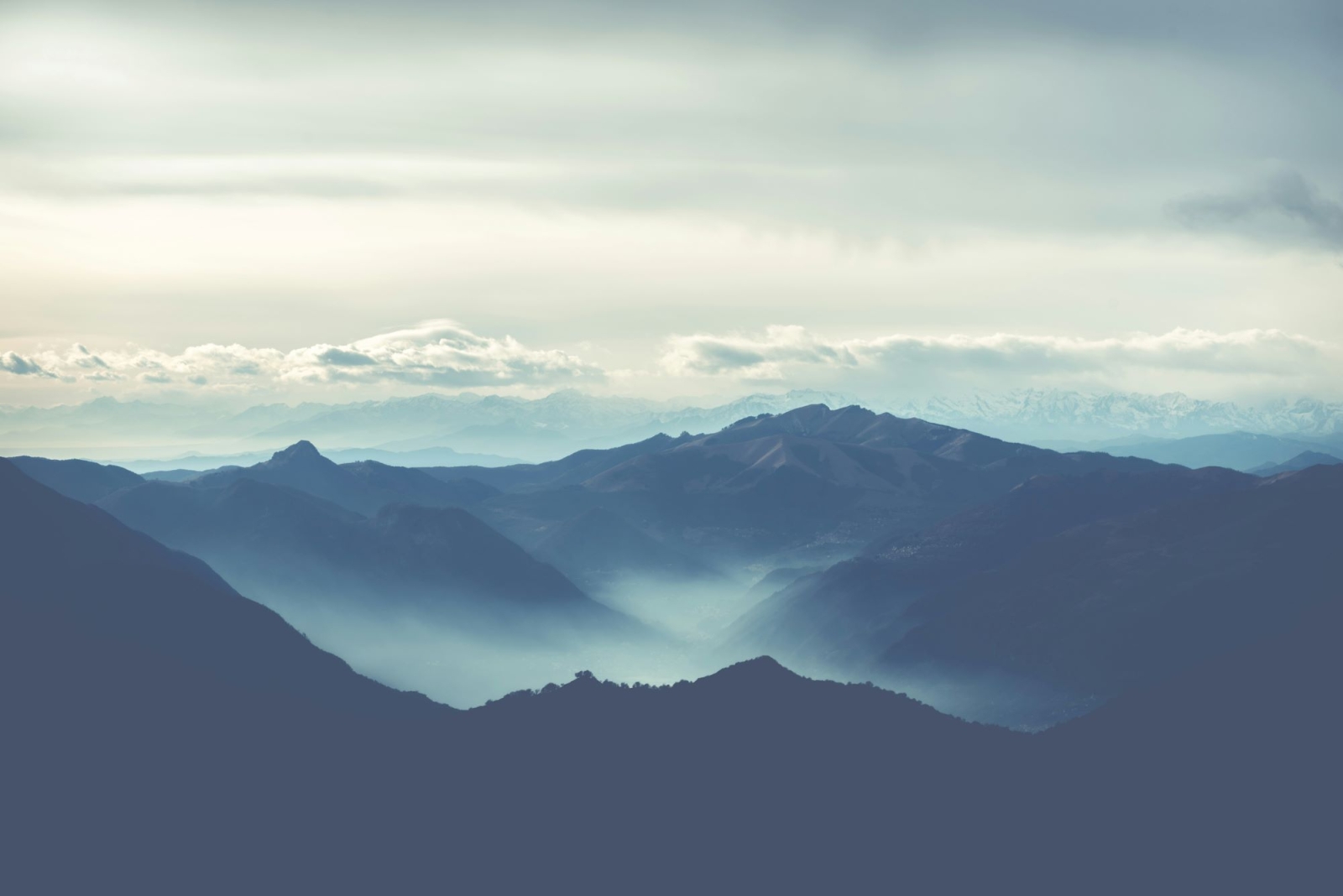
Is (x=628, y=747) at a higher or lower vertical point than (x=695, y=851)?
higher

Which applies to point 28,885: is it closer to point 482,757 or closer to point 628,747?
point 482,757

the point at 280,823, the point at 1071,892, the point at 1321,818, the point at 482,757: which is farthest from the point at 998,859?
the point at 280,823

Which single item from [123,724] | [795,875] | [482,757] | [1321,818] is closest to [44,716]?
[123,724]

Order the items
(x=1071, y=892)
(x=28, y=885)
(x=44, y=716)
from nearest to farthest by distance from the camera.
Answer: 1. (x=28, y=885)
2. (x=1071, y=892)
3. (x=44, y=716)

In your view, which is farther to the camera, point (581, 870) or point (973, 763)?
point (973, 763)

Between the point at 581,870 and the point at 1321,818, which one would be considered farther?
the point at 1321,818

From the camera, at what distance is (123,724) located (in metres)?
197

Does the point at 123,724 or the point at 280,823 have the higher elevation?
the point at 123,724

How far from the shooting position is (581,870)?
175000 millimetres

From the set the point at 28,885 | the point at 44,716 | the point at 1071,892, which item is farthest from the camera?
the point at 44,716

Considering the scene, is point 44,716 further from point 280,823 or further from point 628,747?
point 628,747

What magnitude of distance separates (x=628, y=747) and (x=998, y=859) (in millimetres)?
58755

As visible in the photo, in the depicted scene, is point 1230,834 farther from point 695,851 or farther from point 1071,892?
point 695,851

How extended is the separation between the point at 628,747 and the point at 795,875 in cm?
3437
